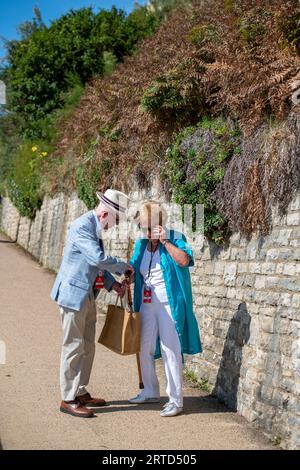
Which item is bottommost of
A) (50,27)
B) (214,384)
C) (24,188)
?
(214,384)

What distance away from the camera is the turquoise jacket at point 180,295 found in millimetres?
5926

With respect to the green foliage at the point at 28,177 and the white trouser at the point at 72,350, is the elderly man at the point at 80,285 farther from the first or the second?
the green foliage at the point at 28,177

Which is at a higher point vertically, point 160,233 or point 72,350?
point 160,233

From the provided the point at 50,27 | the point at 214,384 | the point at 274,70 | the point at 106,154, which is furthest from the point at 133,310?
the point at 50,27

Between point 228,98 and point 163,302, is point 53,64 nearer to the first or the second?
point 228,98

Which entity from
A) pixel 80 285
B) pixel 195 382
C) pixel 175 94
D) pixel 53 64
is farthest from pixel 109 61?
pixel 80 285

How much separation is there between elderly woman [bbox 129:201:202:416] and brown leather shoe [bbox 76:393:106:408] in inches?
11.9

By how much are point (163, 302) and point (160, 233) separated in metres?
0.65

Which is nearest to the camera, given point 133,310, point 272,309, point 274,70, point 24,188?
point 272,309

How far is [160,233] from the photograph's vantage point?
235 inches

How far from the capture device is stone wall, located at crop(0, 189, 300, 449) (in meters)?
5.37

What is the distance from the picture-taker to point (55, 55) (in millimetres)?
20109
